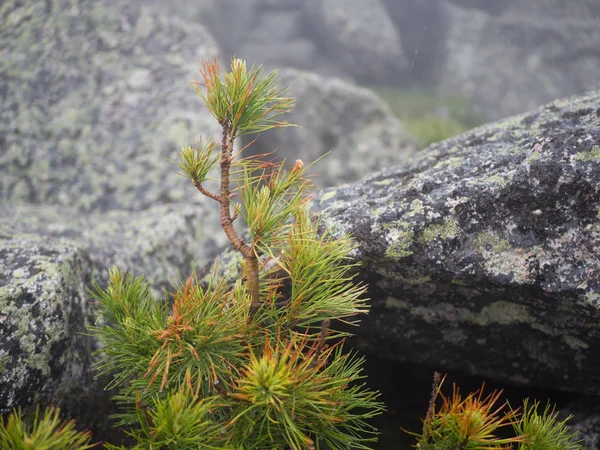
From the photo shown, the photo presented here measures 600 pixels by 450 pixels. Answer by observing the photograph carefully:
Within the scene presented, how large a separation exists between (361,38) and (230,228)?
1056cm

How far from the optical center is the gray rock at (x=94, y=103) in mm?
4402

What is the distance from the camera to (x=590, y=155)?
6.62ft

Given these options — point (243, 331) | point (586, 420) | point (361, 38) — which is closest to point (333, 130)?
point (586, 420)

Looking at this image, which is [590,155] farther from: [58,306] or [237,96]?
[58,306]

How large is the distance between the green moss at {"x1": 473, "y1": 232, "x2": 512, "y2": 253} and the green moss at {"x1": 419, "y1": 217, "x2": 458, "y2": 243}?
4.1 inches

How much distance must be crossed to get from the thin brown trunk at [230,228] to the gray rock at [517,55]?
9.02m

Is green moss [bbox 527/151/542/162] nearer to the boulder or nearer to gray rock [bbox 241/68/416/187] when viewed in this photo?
the boulder

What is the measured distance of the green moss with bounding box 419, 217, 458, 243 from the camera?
2051 mm

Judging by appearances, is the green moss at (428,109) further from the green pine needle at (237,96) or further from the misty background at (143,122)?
the green pine needle at (237,96)

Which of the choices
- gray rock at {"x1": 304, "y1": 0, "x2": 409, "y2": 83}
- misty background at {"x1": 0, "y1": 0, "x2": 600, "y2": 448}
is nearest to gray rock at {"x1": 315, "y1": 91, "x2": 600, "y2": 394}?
misty background at {"x1": 0, "y1": 0, "x2": 600, "y2": 448}

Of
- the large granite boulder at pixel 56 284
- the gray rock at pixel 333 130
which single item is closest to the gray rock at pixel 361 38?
the gray rock at pixel 333 130

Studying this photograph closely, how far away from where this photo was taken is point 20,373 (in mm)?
1972

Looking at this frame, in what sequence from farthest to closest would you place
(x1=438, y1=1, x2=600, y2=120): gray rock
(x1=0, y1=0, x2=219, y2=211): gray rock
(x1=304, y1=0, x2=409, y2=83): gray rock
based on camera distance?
(x1=304, y1=0, x2=409, y2=83): gray rock < (x1=438, y1=1, x2=600, y2=120): gray rock < (x1=0, y1=0, x2=219, y2=211): gray rock

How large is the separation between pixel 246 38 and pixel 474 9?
573 centimetres
